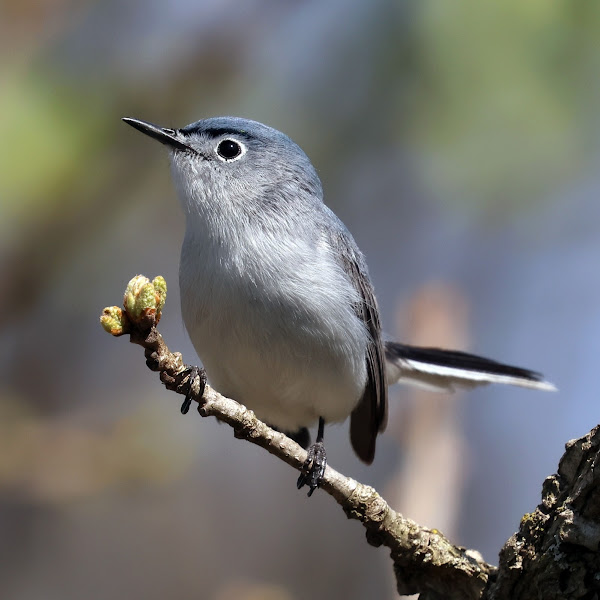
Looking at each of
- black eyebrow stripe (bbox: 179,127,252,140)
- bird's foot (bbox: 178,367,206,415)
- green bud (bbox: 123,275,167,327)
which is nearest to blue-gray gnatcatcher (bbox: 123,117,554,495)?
black eyebrow stripe (bbox: 179,127,252,140)

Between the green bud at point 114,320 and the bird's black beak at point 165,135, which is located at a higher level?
the bird's black beak at point 165,135

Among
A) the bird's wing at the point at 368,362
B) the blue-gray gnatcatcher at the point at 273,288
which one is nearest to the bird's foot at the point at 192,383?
the blue-gray gnatcatcher at the point at 273,288

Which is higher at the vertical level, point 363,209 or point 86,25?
point 363,209

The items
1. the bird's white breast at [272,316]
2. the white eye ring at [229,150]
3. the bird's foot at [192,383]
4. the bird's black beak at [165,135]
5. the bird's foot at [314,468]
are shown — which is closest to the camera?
the bird's foot at [192,383]

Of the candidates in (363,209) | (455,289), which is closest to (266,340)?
(455,289)

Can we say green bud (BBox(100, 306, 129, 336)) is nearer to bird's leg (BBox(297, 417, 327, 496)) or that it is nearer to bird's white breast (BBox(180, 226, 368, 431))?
bird's leg (BBox(297, 417, 327, 496))

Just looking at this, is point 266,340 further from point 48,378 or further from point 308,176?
point 48,378

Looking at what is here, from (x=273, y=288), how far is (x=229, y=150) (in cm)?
75

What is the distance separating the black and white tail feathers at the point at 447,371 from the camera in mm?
3408

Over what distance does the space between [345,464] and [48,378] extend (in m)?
1.96

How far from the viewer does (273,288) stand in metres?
2.57

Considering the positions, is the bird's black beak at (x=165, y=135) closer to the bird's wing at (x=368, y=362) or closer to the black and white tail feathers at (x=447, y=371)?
the bird's wing at (x=368, y=362)

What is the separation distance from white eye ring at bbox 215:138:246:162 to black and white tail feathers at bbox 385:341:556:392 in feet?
4.06

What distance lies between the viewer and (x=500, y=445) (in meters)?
4.80
